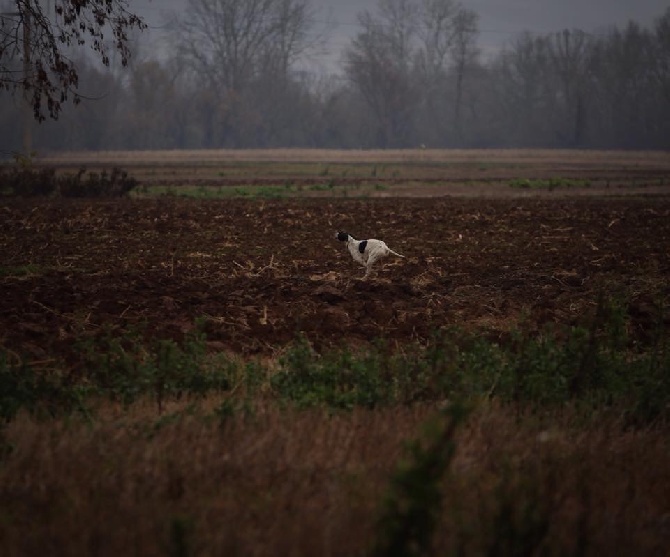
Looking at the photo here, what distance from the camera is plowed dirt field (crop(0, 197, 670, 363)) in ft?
34.6

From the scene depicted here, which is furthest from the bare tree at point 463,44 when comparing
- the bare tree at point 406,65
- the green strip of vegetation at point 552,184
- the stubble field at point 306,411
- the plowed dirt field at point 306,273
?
the stubble field at point 306,411

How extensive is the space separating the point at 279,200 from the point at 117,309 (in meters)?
21.5

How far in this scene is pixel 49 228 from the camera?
2119 centimetres

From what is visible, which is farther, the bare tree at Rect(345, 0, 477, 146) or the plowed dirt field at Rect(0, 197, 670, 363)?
the bare tree at Rect(345, 0, 477, 146)

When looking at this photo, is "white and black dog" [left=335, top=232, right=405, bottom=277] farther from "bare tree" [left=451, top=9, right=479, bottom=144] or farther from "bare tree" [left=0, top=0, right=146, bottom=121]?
"bare tree" [left=451, top=9, right=479, bottom=144]

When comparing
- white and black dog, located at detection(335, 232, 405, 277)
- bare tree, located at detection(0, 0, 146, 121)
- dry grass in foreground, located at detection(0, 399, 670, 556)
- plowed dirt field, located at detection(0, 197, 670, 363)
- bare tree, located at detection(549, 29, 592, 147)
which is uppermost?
bare tree, located at detection(549, 29, 592, 147)

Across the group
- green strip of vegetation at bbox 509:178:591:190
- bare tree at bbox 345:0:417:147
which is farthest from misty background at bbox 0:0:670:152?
green strip of vegetation at bbox 509:178:591:190

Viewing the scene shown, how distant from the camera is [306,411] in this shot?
752 cm

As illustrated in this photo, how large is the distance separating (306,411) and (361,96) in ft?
384

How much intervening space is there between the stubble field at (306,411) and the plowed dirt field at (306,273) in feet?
0.20

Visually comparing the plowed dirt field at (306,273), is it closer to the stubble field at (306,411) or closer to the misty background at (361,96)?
the stubble field at (306,411)

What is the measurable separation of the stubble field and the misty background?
81430mm

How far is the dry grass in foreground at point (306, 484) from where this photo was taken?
5.03 meters

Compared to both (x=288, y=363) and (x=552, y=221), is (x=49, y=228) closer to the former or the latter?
(x=552, y=221)
